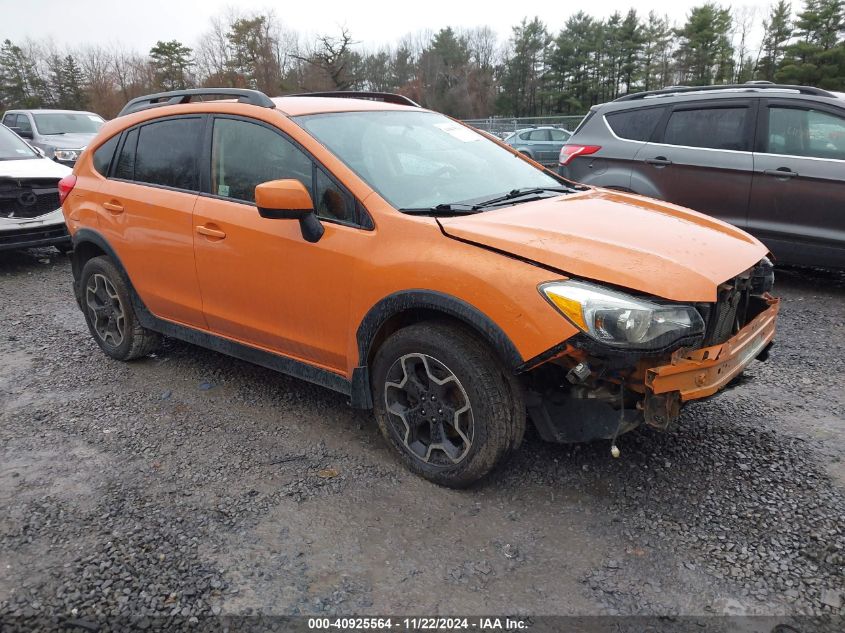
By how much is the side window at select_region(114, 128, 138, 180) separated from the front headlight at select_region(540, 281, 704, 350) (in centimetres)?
318

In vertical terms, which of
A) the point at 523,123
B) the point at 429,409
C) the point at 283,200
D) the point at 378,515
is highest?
the point at 283,200

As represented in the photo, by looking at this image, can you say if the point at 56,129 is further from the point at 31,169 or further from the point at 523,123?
the point at 523,123

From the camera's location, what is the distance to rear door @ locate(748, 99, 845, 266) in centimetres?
568

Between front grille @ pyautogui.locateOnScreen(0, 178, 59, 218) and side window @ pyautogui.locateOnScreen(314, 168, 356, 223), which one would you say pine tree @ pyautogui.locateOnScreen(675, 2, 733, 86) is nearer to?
front grille @ pyautogui.locateOnScreen(0, 178, 59, 218)

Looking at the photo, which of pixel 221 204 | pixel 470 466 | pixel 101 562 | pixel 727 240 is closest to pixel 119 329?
pixel 221 204

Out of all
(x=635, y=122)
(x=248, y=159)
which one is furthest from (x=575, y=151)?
(x=248, y=159)

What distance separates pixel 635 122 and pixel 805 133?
5.29 ft

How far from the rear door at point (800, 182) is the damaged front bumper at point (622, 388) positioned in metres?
3.62

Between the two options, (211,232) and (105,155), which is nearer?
(211,232)

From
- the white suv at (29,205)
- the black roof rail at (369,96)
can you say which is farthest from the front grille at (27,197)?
the black roof rail at (369,96)

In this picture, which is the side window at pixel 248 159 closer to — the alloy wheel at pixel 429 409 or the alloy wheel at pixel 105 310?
the alloy wheel at pixel 429 409

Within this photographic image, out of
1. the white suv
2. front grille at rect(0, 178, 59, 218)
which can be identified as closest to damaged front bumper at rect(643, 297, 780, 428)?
the white suv

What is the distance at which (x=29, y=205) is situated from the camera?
786 cm

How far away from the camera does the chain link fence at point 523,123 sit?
26.0 metres
